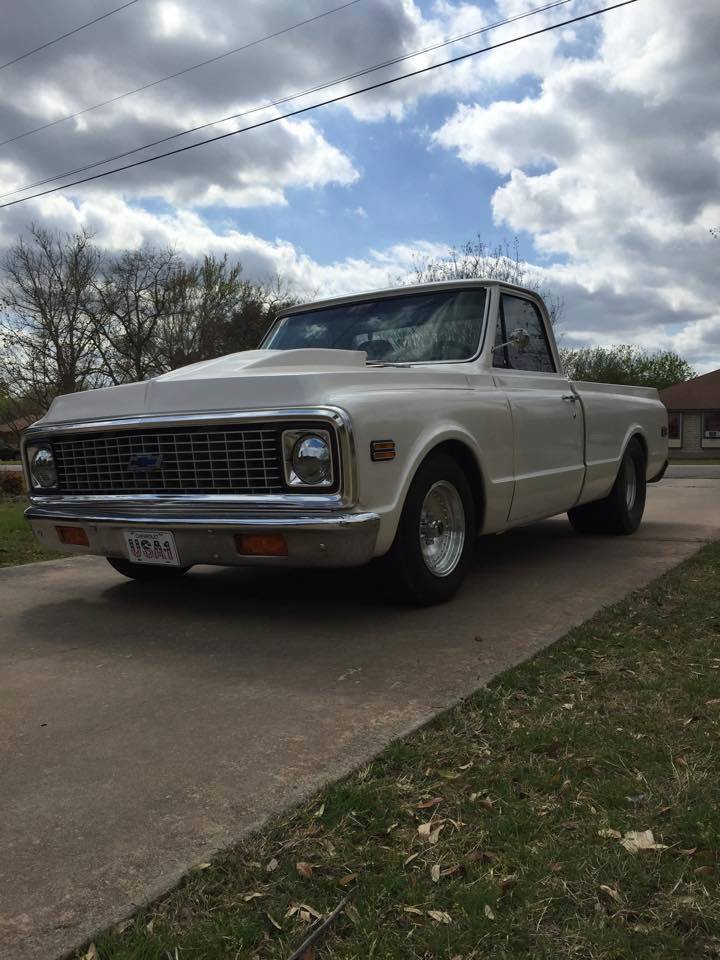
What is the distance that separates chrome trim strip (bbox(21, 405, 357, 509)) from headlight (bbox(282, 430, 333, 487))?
6 centimetres

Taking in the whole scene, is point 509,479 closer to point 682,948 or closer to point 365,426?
point 365,426

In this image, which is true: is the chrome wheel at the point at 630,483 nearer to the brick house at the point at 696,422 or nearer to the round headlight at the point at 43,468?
the round headlight at the point at 43,468

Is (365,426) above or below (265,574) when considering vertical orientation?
above

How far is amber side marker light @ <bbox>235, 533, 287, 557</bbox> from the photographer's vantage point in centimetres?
396

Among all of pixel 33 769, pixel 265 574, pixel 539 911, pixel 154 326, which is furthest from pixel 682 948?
pixel 154 326

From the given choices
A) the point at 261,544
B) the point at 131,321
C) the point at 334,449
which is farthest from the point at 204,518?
the point at 131,321

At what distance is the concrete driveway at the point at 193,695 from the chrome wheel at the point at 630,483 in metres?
1.39

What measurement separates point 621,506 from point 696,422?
39101mm

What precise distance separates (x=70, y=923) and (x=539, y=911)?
1.00 meters

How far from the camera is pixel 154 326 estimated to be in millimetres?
32188

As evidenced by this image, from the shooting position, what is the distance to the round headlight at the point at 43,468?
4883 millimetres

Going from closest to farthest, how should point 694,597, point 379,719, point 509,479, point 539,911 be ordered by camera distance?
1. point 539,911
2. point 379,719
3. point 694,597
4. point 509,479

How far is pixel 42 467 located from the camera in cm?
494

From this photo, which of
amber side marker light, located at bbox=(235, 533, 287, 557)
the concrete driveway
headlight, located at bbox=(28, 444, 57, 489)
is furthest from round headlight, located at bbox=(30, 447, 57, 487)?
amber side marker light, located at bbox=(235, 533, 287, 557)
